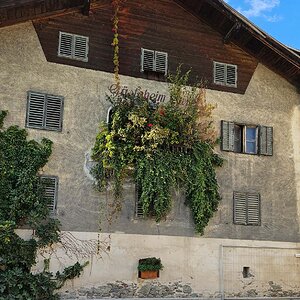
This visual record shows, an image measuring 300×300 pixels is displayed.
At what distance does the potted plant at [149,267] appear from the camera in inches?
566

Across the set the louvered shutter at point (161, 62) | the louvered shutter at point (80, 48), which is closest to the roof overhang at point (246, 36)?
the louvered shutter at point (161, 62)

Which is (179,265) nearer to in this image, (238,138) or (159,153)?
(159,153)

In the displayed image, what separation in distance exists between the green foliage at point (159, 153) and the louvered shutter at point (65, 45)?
1.86 meters

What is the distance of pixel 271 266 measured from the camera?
1617 centimetres

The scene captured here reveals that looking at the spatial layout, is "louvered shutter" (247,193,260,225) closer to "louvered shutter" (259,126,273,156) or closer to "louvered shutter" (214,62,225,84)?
"louvered shutter" (259,126,273,156)

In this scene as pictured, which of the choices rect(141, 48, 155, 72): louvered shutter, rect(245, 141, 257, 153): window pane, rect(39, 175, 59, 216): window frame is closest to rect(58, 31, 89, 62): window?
rect(141, 48, 155, 72): louvered shutter

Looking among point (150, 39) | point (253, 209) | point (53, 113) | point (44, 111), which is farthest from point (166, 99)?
point (253, 209)

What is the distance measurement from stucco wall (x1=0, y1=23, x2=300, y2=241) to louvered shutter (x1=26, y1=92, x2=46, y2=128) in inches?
6.6

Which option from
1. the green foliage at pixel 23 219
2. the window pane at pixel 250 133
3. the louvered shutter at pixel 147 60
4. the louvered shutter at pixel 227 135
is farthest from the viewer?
the window pane at pixel 250 133

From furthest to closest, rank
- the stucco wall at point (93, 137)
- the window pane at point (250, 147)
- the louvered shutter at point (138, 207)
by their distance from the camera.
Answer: the window pane at point (250, 147)
the louvered shutter at point (138, 207)
the stucco wall at point (93, 137)

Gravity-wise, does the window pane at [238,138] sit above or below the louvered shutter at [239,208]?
above

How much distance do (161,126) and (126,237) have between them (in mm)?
3326

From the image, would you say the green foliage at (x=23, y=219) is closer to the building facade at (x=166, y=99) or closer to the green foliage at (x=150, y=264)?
the building facade at (x=166, y=99)

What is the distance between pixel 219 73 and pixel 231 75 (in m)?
0.46
